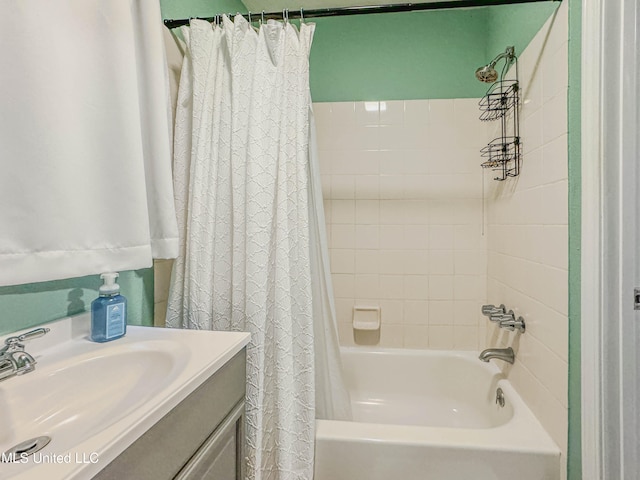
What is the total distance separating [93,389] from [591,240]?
Answer: 134 cm

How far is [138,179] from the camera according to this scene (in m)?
0.94

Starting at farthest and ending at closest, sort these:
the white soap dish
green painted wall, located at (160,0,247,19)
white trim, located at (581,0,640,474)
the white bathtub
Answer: the white soap dish → green painted wall, located at (160,0,247,19) → the white bathtub → white trim, located at (581,0,640,474)

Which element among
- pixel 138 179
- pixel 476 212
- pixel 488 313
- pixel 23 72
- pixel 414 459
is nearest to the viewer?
pixel 23 72

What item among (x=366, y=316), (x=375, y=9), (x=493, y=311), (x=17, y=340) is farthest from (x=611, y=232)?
(x=17, y=340)

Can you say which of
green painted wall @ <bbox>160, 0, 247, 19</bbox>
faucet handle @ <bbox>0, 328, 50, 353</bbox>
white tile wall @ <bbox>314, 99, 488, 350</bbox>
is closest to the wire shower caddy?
white tile wall @ <bbox>314, 99, 488, 350</bbox>

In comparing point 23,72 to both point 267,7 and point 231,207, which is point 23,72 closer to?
point 231,207

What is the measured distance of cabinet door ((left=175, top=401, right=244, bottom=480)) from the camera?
2.40 ft

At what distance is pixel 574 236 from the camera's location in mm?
1030

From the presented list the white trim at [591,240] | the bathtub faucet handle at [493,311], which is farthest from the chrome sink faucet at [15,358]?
the bathtub faucet handle at [493,311]

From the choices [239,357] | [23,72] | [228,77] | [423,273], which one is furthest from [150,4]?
[423,273]

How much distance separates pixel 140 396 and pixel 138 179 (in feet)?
1.88

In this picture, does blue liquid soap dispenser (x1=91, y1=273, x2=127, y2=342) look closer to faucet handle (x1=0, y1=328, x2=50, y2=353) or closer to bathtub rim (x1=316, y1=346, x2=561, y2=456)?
faucet handle (x1=0, y1=328, x2=50, y2=353)

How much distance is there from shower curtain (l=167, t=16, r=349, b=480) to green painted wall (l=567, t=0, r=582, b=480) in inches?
32.9

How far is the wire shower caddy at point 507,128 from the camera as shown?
58.9 inches
